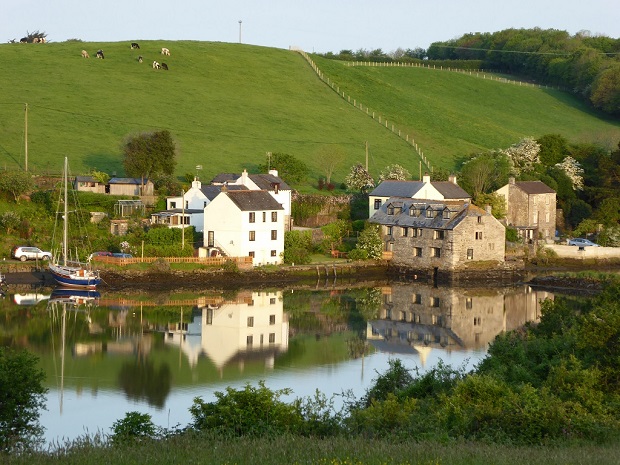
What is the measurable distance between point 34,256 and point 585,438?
131ft

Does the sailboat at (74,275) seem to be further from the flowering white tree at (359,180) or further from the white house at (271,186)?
the flowering white tree at (359,180)

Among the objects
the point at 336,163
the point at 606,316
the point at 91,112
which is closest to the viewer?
the point at 606,316

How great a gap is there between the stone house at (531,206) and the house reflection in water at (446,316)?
12987 mm

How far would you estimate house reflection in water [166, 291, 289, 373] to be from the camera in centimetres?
4069

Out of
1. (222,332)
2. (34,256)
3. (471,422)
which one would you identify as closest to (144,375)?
(222,332)

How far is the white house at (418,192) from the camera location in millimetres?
67500

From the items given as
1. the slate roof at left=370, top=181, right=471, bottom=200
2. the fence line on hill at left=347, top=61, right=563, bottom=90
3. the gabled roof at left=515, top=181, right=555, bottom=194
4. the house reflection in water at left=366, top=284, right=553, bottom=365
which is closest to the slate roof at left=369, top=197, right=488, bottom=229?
the slate roof at left=370, top=181, right=471, bottom=200

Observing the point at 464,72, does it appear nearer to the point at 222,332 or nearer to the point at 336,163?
the point at 336,163

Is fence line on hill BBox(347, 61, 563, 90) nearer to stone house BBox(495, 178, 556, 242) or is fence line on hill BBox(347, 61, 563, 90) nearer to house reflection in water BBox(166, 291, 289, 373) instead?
stone house BBox(495, 178, 556, 242)

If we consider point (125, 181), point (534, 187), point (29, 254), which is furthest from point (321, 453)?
point (534, 187)

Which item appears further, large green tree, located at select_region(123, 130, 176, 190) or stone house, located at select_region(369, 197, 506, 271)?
large green tree, located at select_region(123, 130, 176, 190)

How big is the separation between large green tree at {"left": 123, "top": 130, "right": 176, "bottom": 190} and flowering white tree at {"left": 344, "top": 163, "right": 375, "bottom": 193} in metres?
12.5

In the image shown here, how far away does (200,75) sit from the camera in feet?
344

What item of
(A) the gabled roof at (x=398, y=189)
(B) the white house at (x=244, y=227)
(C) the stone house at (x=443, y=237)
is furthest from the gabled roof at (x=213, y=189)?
(A) the gabled roof at (x=398, y=189)
